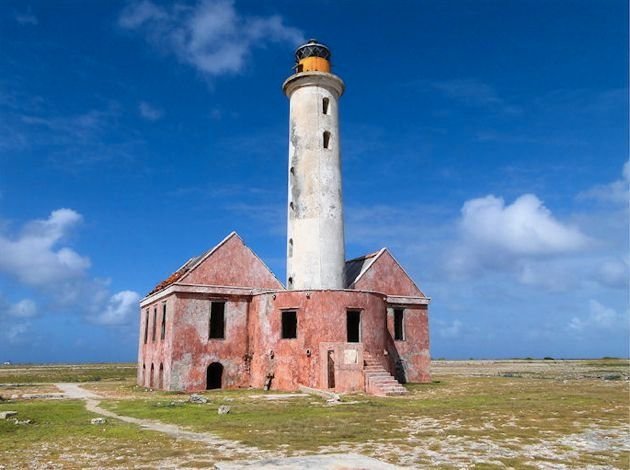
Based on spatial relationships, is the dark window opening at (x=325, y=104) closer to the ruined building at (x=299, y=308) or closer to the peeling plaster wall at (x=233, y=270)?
the ruined building at (x=299, y=308)

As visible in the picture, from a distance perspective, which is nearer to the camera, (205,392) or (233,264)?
(205,392)

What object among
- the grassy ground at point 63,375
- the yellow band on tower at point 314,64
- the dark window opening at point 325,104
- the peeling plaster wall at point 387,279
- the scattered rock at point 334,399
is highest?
the yellow band on tower at point 314,64

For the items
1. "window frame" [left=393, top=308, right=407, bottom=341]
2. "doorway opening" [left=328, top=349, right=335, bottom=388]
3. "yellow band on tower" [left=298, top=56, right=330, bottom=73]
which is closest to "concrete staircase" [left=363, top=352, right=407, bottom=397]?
"doorway opening" [left=328, top=349, right=335, bottom=388]

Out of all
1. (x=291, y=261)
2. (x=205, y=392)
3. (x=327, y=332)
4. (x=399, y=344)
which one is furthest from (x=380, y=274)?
(x=205, y=392)

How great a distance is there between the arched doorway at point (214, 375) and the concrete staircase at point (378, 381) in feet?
24.6

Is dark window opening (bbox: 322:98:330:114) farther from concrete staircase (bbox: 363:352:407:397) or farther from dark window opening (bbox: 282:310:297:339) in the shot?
concrete staircase (bbox: 363:352:407:397)

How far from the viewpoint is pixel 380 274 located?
30.3m

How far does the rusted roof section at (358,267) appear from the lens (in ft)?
97.8

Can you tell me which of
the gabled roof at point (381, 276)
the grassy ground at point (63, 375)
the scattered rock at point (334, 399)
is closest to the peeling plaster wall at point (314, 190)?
the gabled roof at point (381, 276)

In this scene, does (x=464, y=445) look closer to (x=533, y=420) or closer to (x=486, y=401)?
(x=533, y=420)

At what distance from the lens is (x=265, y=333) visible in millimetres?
25516

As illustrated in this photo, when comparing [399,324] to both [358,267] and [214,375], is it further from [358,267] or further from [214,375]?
[214,375]

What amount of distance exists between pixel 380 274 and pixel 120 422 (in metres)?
18.7

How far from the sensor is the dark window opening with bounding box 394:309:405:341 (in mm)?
30328
